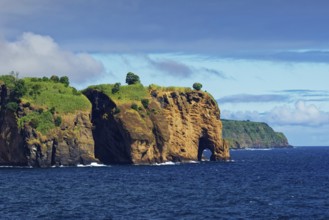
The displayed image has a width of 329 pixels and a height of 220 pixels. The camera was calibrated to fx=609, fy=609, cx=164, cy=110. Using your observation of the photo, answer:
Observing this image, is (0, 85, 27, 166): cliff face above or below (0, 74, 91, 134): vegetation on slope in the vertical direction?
below

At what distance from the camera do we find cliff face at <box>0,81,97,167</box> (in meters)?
176

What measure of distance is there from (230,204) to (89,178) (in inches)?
1984

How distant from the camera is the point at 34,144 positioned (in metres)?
175

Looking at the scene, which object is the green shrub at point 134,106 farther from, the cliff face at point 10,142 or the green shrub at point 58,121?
the cliff face at point 10,142

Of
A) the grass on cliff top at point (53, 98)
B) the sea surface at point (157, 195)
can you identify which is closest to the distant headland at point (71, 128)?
the grass on cliff top at point (53, 98)

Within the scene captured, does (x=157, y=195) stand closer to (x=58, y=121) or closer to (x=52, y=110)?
(x=58, y=121)

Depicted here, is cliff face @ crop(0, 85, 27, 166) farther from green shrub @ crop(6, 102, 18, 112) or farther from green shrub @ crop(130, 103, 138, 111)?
green shrub @ crop(130, 103, 138, 111)

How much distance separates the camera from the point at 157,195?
110m

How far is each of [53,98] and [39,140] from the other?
17935mm

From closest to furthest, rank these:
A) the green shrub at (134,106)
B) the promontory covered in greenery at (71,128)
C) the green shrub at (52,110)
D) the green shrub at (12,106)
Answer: the promontory covered in greenery at (71,128) < the green shrub at (12,106) < the green shrub at (52,110) < the green shrub at (134,106)

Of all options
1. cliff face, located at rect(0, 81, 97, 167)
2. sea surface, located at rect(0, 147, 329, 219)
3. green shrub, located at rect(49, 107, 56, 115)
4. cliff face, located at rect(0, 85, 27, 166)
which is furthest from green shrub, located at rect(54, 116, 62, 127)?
sea surface, located at rect(0, 147, 329, 219)

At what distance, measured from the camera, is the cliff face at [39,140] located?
17562 centimetres

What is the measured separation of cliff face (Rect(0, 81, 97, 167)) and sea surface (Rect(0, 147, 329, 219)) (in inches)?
539

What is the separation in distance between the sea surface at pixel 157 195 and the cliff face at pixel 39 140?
1369 cm
